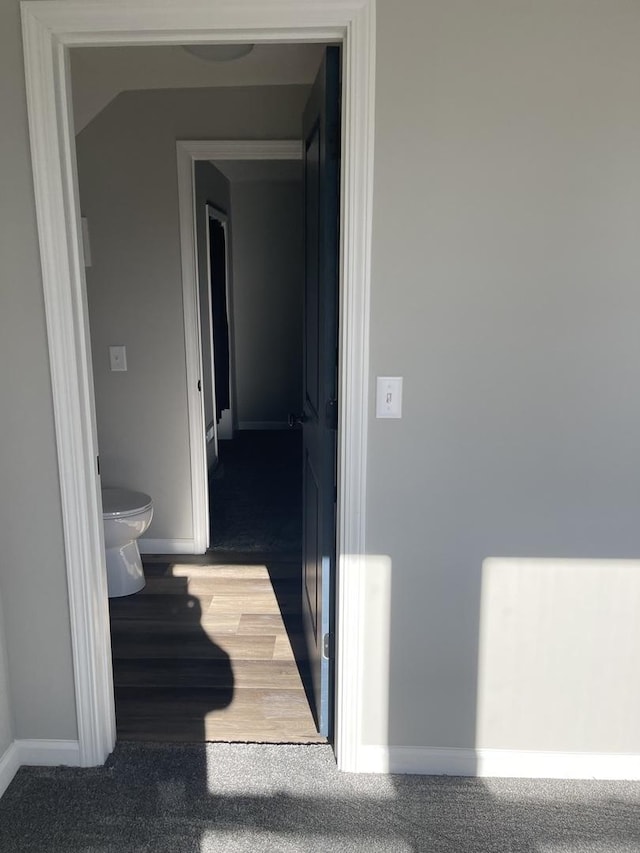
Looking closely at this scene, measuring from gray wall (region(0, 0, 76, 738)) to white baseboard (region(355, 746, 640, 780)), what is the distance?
3.28 ft

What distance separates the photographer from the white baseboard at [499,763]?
2.06m

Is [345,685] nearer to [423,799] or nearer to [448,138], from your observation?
[423,799]

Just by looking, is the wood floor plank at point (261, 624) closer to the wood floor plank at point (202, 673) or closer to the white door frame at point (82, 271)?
the wood floor plank at point (202, 673)

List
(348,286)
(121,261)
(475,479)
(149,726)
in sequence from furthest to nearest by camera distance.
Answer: (121,261) < (149,726) < (475,479) < (348,286)

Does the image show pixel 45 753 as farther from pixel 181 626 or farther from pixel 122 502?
pixel 122 502

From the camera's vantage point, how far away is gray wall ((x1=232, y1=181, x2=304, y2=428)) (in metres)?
6.31

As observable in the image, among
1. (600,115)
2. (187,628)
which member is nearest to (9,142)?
(600,115)

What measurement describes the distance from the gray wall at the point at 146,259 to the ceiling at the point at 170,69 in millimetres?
433

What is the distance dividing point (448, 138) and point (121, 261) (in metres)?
2.12

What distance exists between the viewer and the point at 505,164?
176cm

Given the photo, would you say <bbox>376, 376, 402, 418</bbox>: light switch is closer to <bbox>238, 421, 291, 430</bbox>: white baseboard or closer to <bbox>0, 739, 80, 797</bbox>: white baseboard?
<bbox>0, 739, 80, 797</bbox>: white baseboard

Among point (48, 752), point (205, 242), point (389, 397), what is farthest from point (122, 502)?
point (205, 242)

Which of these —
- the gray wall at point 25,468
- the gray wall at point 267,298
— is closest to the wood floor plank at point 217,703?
the gray wall at point 25,468

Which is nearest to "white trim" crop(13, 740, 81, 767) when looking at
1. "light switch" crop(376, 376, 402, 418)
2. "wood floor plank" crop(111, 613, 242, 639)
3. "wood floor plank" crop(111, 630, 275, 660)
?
"wood floor plank" crop(111, 630, 275, 660)
